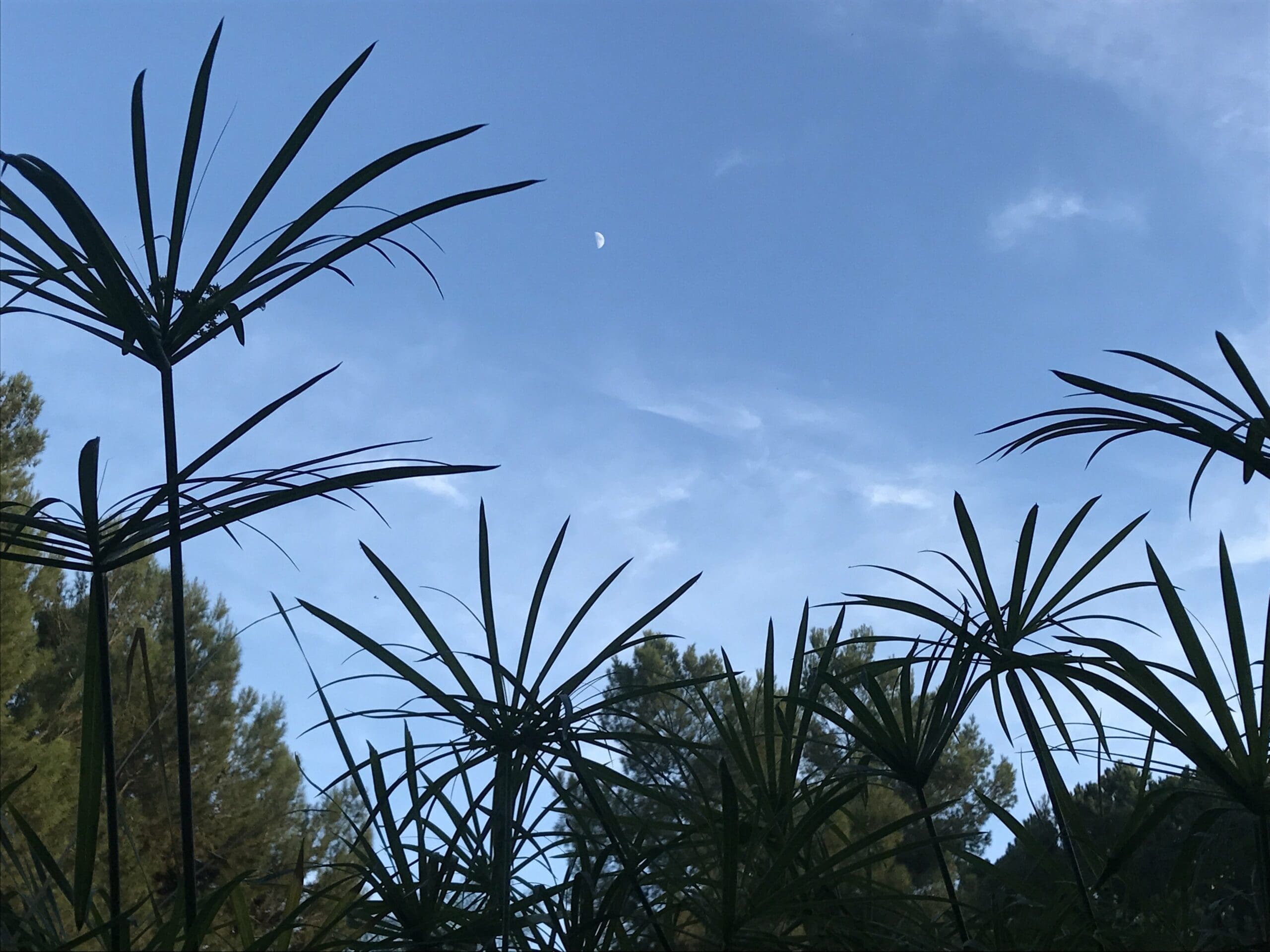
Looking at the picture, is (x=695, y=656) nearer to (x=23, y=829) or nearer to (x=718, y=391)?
(x=718, y=391)

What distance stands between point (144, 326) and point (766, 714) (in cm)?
105

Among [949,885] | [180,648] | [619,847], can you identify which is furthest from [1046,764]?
[180,648]

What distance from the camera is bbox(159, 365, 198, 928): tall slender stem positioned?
1.04 metres

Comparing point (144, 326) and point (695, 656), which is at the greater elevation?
point (695, 656)

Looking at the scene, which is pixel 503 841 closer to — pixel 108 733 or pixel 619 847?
pixel 619 847

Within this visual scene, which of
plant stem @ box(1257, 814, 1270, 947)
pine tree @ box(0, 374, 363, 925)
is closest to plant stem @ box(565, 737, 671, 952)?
plant stem @ box(1257, 814, 1270, 947)

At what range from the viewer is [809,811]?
131 centimetres

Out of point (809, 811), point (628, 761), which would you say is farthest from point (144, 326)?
point (809, 811)

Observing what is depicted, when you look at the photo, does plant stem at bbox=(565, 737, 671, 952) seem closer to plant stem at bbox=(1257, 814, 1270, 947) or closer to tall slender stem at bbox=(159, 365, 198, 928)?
tall slender stem at bbox=(159, 365, 198, 928)

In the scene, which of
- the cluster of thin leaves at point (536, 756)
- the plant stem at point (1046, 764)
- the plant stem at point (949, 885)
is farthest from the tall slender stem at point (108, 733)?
the plant stem at point (1046, 764)

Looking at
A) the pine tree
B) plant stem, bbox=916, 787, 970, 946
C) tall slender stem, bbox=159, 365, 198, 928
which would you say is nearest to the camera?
tall slender stem, bbox=159, 365, 198, 928

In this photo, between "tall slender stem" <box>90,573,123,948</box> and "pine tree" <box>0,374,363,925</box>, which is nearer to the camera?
"tall slender stem" <box>90,573,123,948</box>

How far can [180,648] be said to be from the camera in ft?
3.67

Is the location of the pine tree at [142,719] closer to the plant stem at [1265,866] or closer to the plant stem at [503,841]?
the plant stem at [503,841]
